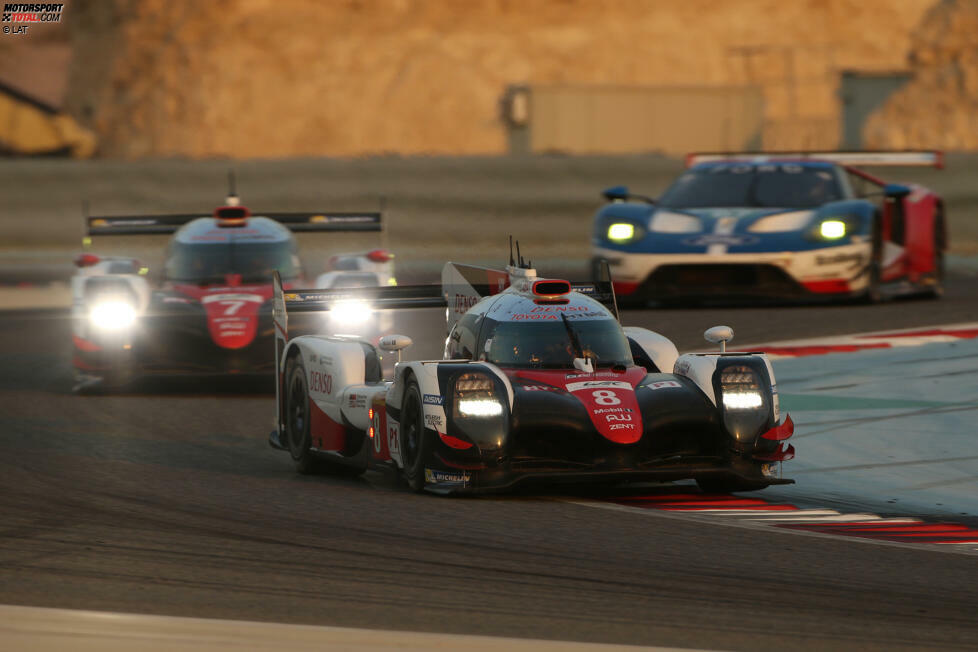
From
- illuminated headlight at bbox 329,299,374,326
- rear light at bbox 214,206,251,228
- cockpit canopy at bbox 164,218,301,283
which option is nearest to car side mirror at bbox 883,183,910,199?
cockpit canopy at bbox 164,218,301,283

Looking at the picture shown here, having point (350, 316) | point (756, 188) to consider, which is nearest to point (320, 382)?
point (350, 316)

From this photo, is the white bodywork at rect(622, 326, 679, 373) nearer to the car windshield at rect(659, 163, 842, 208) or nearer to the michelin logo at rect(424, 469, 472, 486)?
the michelin logo at rect(424, 469, 472, 486)

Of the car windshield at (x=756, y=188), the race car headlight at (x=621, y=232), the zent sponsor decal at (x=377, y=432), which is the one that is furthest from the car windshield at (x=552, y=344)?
the car windshield at (x=756, y=188)

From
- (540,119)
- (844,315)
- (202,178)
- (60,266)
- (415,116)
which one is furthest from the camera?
(415,116)

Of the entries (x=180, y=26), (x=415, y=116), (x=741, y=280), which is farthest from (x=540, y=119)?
(x=741, y=280)

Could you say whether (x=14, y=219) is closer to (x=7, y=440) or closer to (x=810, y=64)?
(x=7, y=440)

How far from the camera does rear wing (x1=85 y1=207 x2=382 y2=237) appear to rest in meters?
14.2

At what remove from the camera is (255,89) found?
4462 centimetres

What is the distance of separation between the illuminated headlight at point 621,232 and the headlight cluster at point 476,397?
868 cm

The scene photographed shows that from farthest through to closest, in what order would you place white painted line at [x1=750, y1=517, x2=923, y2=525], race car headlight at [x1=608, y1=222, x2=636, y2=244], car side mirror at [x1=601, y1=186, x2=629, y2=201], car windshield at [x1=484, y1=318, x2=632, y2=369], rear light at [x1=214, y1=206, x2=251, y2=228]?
car side mirror at [x1=601, y1=186, x2=629, y2=201]
race car headlight at [x1=608, y1=222, x2=636, y2=244]
rear light at [x1=214, y1=206, x2=251, y2=228]
car windshield at [x1=484, y1=318, x2=632, y2=369]
white painted line at [x1=750, y1=517, x2=923, y2=525]

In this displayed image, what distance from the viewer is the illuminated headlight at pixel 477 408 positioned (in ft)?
26.5

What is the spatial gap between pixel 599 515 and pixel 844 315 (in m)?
8.92

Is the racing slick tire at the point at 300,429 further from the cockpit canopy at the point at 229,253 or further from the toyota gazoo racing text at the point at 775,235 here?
the toyota gazoo racing text at the point at 775,235

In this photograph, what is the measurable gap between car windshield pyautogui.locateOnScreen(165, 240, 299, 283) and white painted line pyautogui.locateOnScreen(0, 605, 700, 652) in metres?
8.23
